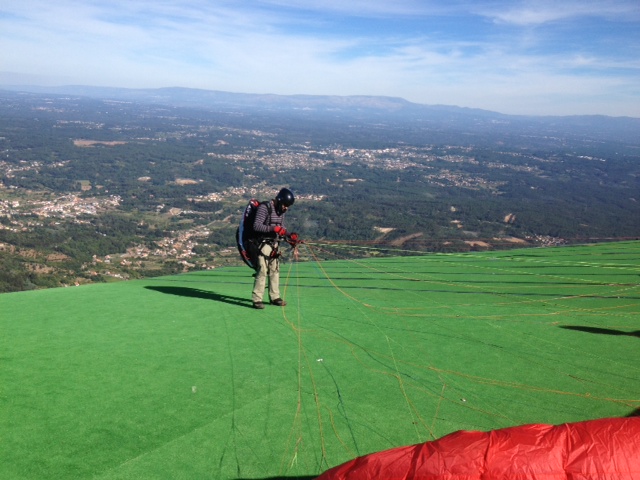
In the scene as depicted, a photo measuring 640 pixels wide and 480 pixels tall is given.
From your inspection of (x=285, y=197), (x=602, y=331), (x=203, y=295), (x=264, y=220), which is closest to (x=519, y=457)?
(x=602, y=331)

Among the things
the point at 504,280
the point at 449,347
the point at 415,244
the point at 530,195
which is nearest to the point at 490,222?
the point at 415,244

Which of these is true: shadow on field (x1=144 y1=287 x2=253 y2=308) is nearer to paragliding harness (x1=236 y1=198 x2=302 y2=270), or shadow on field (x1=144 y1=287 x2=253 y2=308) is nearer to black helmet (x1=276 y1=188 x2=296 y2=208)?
paragliding harness (x1=236 y1=198 x2=302 y2=270)

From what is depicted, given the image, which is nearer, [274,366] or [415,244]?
[274,366]

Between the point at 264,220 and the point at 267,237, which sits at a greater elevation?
the point at 264,220

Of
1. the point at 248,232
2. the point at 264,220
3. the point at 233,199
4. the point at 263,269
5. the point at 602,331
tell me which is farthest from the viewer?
the point at 233,199

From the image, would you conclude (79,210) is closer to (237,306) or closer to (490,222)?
(490,222)

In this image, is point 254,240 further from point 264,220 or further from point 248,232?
point 264,220
